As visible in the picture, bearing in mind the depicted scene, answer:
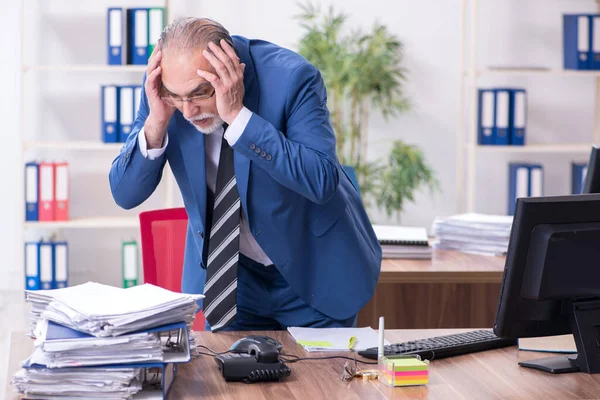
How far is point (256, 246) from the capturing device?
7.03 ft

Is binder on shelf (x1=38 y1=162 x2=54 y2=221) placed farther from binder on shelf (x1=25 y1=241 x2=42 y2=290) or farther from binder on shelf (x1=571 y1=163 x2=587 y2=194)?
binder on shelf (x1=571 y1=163 x2=587 y2=194)

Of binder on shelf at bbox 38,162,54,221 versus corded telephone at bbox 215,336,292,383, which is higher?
binder on shelf at bbox 38,162,54,221

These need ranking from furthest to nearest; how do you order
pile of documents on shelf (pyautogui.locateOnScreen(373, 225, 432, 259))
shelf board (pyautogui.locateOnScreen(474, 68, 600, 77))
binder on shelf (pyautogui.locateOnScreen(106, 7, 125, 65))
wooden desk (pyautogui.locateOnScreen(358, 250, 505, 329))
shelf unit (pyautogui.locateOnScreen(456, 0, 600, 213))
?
shelf unit (pyautogui.locateOnScreen(456, 0, 600, 213)) → shelf board (pyautogui.locateOnScreen(474, 68, 600, 77)) → binder on shelf (pyautogui.locateOnScreen(106, 7, 125, 65)) → pile of documents on shelf (pyautogui.locateOnScreen(373, 225, 432, 259)) → wooden desk (pyautogui.locateOnScreen(358, 250, 505, 329))

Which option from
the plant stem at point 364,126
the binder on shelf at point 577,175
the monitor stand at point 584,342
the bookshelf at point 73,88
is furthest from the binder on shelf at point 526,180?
the monitor stand at point 584,342

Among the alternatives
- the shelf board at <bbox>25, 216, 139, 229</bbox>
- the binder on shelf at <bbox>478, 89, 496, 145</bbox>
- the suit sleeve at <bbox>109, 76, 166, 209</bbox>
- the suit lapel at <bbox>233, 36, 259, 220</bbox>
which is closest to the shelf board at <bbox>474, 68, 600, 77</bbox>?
the binder on shelf at <bbox>478, 89, 496, 145</bbox>

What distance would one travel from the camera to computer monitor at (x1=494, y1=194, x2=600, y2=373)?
5.81 ft

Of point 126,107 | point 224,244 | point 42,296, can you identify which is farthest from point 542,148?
point 42,296

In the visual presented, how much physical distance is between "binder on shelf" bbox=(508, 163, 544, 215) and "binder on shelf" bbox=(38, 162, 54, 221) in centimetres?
265

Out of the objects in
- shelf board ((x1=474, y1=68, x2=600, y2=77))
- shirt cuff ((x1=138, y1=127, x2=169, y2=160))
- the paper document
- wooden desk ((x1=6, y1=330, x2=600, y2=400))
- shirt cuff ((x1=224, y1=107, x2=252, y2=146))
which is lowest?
wooden desk ((x1=6, y1=330, x2=600, y2=400))

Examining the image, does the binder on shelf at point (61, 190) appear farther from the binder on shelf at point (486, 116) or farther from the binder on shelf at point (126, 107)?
the binder on shelf at point (486, 116)

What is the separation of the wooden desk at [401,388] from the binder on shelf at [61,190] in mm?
2964

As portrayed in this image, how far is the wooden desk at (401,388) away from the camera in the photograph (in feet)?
5.46

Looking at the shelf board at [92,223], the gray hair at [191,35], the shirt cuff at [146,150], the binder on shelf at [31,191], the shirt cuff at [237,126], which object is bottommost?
the shelf board at [92,223]

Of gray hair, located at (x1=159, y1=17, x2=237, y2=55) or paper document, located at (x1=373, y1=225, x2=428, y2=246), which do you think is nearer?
gray hair, located at (x1=159, y1=17, x2=237, y2=55)
